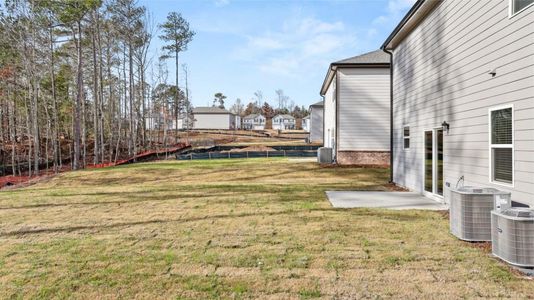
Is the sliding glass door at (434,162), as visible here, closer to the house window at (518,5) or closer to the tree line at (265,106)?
the house window at (518,5)

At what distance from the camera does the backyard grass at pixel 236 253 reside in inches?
118

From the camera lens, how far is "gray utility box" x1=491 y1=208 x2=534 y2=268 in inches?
131

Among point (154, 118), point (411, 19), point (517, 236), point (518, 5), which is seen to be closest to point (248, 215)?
point (517, 236)

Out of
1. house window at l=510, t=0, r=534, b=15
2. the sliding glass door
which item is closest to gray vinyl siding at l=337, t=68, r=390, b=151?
the sliding glass door

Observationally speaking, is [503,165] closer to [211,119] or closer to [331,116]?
[331,116]

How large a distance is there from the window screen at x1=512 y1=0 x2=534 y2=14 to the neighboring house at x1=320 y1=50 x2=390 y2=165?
439 inches

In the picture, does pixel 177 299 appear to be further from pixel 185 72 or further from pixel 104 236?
pixel 185 72

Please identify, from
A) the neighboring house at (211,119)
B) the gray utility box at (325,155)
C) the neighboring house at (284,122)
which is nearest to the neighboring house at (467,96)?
the gray utility box at (325,155)

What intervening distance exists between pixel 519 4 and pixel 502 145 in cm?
180

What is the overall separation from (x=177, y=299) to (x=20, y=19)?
18.8m

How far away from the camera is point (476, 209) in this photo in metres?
4.24

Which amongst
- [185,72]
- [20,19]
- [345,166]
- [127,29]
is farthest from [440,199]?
[185,72]

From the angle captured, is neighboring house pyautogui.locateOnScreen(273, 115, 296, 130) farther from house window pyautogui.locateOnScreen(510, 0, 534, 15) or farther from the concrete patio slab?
house window pyautogui.locateOnScreen(510, 0, 534, 15)

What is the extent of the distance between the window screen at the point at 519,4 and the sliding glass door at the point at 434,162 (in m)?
3.04
